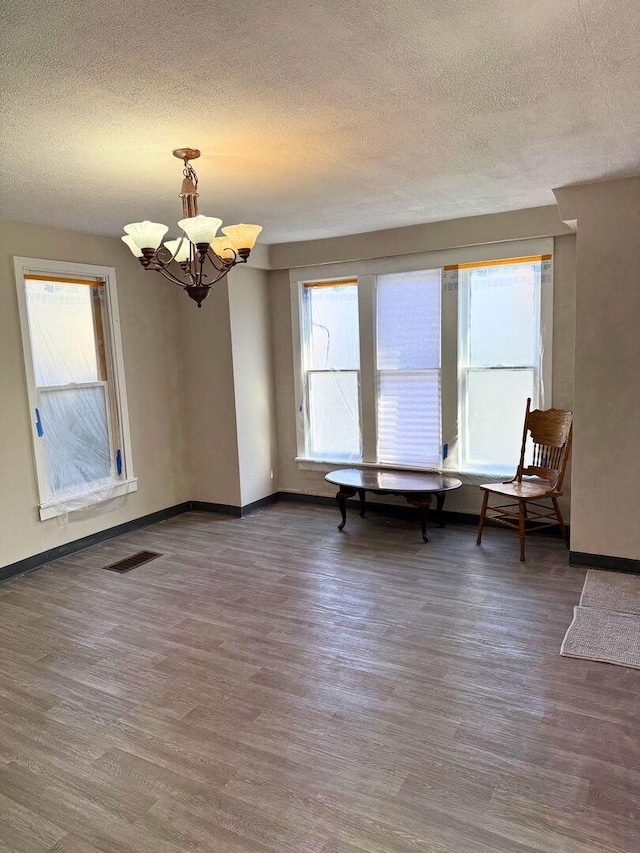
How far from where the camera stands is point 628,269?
361 centimetres

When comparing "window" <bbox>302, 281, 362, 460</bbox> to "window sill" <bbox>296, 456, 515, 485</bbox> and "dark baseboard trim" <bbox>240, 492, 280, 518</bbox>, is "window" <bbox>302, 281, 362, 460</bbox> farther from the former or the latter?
"dark baseboard trim" <bbox>240, 492, 280, 518</bbox>

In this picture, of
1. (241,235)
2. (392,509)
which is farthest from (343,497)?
(241,235)

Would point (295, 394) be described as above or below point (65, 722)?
above

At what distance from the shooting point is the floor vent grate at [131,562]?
4.25 metres

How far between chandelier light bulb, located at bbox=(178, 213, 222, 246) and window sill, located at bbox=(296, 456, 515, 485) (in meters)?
3.04

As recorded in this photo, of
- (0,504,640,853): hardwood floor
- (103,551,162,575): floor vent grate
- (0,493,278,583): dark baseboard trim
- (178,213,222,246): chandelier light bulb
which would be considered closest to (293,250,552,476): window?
(0,493,278,583): dark baseboard trim

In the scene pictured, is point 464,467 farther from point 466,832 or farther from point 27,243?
point 27,243

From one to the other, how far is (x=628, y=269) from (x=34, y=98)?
10.9ft

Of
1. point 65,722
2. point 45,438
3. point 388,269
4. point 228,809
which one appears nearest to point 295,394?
point 388,269

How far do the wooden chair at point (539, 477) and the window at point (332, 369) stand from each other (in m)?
1.51

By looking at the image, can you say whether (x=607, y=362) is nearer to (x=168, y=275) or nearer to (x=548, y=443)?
(x=548, y=443)

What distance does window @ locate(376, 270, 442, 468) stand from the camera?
495 centimetres

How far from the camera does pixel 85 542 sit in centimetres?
469

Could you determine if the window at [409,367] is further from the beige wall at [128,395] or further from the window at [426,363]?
the beige wall at [128,395]
